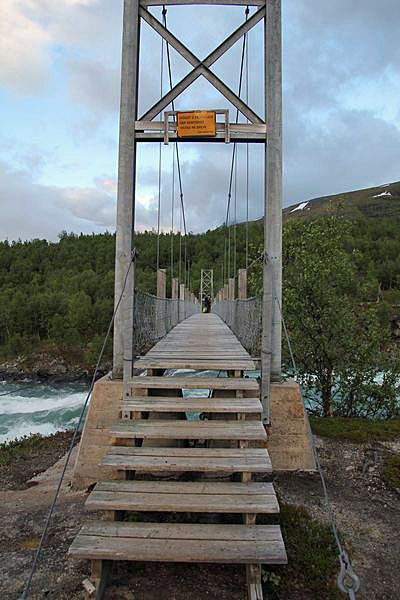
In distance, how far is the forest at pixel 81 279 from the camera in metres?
37.9

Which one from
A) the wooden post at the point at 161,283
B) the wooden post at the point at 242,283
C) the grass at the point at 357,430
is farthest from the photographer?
the wooden post at the point at 242,283

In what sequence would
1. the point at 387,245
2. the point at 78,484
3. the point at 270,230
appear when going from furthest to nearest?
the point at 387,245 → the point at 270,230 → the point at 78,484

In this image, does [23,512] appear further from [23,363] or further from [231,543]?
[23,363]

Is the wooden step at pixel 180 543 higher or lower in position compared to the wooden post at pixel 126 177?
lower

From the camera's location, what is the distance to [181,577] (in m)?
1.93

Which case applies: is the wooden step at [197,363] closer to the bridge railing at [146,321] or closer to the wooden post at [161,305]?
the bridge railing at [146,321]

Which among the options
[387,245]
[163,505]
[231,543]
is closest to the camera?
[231,543]

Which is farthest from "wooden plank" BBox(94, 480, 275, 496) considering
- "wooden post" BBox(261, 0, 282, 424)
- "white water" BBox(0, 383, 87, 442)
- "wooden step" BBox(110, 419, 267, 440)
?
"white water" BBox(0, 383, 87, 442)

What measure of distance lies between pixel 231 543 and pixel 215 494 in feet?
0.96

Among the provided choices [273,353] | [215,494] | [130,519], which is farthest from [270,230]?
[130,519]

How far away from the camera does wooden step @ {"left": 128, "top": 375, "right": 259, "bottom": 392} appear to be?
2.88m

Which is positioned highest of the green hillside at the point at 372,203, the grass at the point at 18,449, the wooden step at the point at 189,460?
the green hillside at the point at 372,203

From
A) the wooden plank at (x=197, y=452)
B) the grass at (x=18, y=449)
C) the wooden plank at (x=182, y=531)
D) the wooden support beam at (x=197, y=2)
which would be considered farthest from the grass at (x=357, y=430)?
the wooden support beam at (x=197, y=2)

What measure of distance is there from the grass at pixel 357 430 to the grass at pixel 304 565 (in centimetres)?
173
